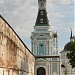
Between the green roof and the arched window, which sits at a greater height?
the green roof

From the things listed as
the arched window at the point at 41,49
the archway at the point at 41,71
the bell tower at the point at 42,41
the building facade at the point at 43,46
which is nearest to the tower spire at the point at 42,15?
the building facade at the point at 43,46

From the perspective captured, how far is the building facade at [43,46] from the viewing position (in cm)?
4747

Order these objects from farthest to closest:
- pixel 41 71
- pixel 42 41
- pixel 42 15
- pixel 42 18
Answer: pixel 42 15 < pixel 42 18 < pixel 42 41 < pixel 41 71

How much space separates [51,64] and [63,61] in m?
21.6

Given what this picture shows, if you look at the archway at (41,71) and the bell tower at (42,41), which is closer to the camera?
the archway at (41,71)

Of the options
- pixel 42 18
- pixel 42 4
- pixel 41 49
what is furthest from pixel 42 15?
pixel 41 49

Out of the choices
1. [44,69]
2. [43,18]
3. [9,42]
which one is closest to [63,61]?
[43,18]

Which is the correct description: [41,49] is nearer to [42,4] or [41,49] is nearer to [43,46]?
[43,46]

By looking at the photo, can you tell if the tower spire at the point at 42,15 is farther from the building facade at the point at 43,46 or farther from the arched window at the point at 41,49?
the arched window at the point at 41,49

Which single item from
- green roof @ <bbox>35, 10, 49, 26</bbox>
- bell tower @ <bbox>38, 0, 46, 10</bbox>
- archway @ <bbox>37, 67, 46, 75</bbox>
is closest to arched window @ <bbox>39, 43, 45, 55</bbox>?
green roof @ <bbox>35, 10, 49, 26</bbox>

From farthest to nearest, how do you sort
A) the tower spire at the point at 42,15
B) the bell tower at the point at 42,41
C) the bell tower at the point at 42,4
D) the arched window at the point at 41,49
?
the bell tower at the point at 42,4
the tower spire at the point at 42,15
the arched window at the point at 41,49
the bell tower at the point at 42,41

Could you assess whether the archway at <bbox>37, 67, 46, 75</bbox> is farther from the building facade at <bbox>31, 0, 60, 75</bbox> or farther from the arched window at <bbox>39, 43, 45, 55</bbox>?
the arched window at <bbox>39, 43, 45, 55</bbox>

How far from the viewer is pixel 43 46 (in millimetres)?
54156

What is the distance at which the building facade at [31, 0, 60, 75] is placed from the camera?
4747cm
